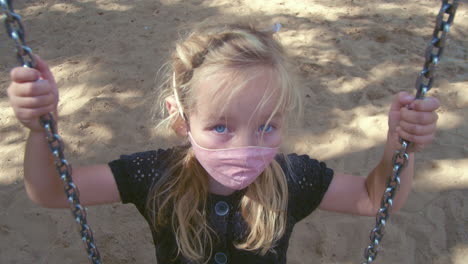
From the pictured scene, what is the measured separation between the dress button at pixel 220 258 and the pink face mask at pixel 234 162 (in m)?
0.31

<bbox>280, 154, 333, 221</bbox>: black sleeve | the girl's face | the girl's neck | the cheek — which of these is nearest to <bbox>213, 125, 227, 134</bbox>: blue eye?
the girl's face

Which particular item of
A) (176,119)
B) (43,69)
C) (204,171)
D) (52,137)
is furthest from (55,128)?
(204,171)

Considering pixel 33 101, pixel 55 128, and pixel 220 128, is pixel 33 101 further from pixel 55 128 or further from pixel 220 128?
pixel 220 128

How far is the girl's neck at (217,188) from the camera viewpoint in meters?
1.49

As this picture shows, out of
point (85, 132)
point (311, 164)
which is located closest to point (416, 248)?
point (311, 164)

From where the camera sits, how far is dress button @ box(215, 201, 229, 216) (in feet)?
4.87

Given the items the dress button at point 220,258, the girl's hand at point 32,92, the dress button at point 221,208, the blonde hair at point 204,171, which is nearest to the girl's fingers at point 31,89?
the girl's hand at point 32,92

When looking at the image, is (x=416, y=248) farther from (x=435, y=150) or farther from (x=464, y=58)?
(x=464, y=58)

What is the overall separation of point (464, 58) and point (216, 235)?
307cm

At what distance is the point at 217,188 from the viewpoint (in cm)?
149

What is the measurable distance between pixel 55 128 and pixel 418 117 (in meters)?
0.86

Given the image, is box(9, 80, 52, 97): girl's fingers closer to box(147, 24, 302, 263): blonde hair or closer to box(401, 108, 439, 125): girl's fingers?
box(147, 24, 302, 263): blonde hair

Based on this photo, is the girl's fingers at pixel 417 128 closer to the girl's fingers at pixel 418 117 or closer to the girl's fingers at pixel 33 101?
the girl's fingers at pixel 418 117

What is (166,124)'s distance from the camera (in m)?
1.44
